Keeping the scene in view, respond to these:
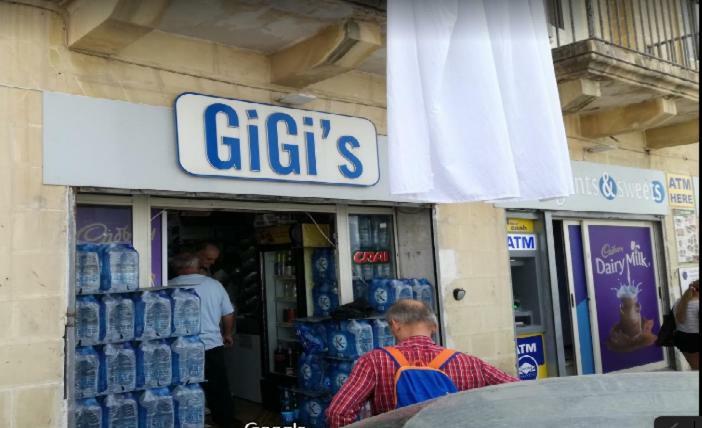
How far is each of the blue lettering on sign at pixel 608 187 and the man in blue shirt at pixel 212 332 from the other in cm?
466

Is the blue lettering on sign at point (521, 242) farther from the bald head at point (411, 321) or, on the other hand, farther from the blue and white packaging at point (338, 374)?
the bald head at point (411, 321)

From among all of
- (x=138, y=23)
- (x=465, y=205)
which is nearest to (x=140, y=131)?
(x=138, y=23)

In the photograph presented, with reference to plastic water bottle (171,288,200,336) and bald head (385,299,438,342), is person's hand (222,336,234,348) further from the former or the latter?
bald head (385,299,438,342)

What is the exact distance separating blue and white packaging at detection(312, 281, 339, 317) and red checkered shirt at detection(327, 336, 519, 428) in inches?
124

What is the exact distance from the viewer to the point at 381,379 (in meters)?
2.79

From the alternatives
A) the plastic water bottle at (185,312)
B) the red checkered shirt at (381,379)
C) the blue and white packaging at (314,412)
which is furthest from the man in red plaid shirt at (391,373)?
the blue and white packaging at (314,412)

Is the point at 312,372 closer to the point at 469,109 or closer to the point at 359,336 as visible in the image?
the point at 359,336

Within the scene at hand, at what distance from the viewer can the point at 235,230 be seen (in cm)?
755

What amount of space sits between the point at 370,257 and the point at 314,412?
1493 millimetres

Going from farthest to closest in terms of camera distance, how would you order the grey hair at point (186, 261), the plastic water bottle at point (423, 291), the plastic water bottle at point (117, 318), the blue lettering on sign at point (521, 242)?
the blue lettering on sign at point (521, 242) < the plastic water bottle at point (423, 291) < the grey hair at point (186, 261) < the plastic water bottle at point (117, 318)

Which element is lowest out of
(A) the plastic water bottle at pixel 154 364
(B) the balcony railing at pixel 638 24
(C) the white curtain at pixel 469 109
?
(A) the plastic water bottle at pixel 154 364

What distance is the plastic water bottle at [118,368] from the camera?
14.1 ft

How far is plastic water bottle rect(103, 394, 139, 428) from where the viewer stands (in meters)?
4.29

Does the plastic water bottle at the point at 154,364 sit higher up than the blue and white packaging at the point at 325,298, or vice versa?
the blue and white packaging at the point at 325,298
